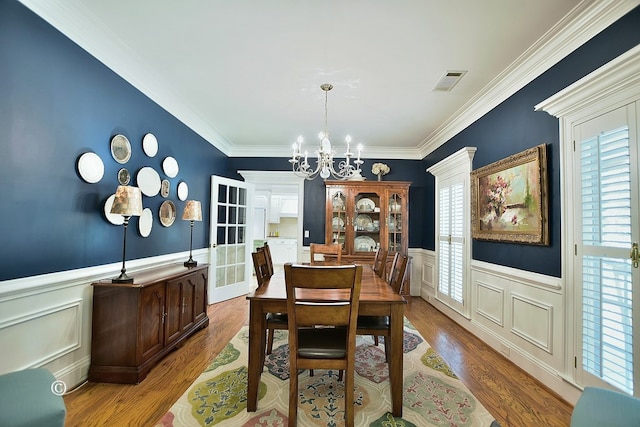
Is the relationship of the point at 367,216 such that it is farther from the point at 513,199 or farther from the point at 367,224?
the point at 513,199

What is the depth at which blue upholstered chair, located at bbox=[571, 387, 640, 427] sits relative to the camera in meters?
0.90

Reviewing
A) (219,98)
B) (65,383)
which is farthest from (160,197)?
(65,383)

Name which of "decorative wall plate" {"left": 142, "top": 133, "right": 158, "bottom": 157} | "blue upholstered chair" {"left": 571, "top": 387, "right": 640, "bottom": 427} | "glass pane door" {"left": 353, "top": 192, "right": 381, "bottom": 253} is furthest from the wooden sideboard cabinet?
"glass pane door" {"left": 353, "top": 192, "right": 381, "bottom": 253}

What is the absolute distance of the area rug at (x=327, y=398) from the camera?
188 centimetres

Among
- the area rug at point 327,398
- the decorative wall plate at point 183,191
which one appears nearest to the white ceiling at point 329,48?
the decorative wall plate at point 183,191

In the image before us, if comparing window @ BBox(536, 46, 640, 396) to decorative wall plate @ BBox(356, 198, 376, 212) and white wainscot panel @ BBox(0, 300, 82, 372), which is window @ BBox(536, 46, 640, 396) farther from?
white wainscot panel @ BBox(0, 300, 82, 372)

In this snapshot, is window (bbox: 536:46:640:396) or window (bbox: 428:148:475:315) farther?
window (bbox: 428:148:475:315)

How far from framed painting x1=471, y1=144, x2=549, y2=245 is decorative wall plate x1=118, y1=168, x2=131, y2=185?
3468mm

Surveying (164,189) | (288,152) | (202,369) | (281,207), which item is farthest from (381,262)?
(281,207)

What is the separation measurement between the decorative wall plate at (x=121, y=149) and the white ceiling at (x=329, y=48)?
0.57 meters

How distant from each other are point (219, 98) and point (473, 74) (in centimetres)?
265

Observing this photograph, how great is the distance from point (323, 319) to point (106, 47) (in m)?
2.63

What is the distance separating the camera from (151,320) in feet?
8.15

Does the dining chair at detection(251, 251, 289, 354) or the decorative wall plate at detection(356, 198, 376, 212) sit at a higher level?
the decorative wall plate at detection(356, 198, 376, 212)
